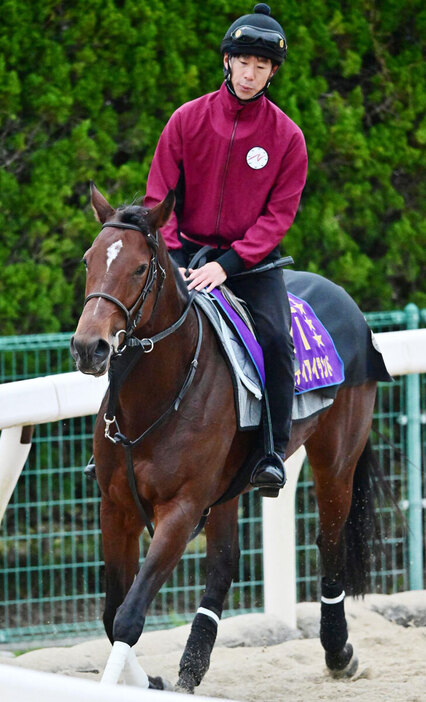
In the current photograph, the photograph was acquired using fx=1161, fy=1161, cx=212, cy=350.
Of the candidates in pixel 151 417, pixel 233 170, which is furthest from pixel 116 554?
pixel 233 170

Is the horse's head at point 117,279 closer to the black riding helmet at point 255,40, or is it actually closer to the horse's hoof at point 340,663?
the black riding helmet at point 255,40

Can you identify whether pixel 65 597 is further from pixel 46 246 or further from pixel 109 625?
pixel 46 246

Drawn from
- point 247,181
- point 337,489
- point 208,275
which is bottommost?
point 337,489

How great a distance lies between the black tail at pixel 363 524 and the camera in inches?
223

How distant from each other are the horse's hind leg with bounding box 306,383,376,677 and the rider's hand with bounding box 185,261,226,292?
1.18 meters

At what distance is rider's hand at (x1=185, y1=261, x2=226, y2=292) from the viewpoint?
14.5 feet

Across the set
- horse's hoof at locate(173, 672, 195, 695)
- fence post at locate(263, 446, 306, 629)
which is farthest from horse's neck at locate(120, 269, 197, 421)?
fence post at locate(263, 446, 306, 629)

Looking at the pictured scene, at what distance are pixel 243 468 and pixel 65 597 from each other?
1.77 m

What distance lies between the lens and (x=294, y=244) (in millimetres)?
7277

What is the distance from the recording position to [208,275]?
14.5ft

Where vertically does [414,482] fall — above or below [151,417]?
below

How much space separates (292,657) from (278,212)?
85.3 inches

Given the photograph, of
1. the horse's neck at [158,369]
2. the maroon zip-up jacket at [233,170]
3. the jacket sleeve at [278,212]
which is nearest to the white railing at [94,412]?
the horse's neck at [158,369]

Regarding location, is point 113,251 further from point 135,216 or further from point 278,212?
point 278,212
